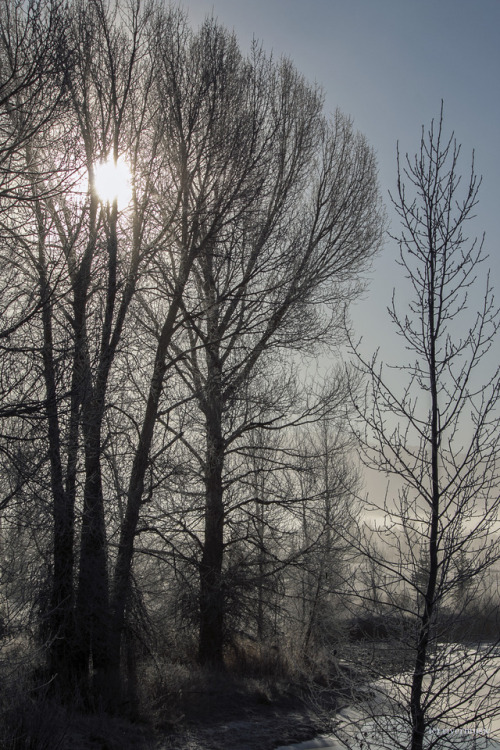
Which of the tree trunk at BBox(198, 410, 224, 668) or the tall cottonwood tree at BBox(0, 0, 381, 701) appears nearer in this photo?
the tall cottonwood tree at BBox(0, 0, 381, 701)

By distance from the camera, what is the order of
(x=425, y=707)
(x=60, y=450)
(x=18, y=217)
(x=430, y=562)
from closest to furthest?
1. (x=425, y=707)
2. (x=430, y=562)
3. (x=18, y=217)
4. (x=60, y=450)

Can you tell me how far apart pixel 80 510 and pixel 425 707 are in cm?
540

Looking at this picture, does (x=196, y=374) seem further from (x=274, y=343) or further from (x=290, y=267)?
(x=290, y=267)

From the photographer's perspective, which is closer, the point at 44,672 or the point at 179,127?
the point at 44,672

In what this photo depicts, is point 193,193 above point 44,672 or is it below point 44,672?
above

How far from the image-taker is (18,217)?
6.39m

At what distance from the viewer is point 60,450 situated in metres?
7.12

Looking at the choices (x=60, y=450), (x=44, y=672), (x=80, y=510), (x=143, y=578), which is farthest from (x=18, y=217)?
(x=143, y=578)

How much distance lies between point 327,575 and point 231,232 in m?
6.14

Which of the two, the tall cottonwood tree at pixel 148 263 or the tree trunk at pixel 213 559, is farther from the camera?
the tree trunk at pixel 213 559

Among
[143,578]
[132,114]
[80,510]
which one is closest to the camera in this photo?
[80,510]

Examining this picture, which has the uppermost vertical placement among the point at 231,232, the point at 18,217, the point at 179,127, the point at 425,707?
the point at 179,127

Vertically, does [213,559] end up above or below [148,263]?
below

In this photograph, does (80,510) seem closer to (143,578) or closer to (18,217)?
(143,578)
